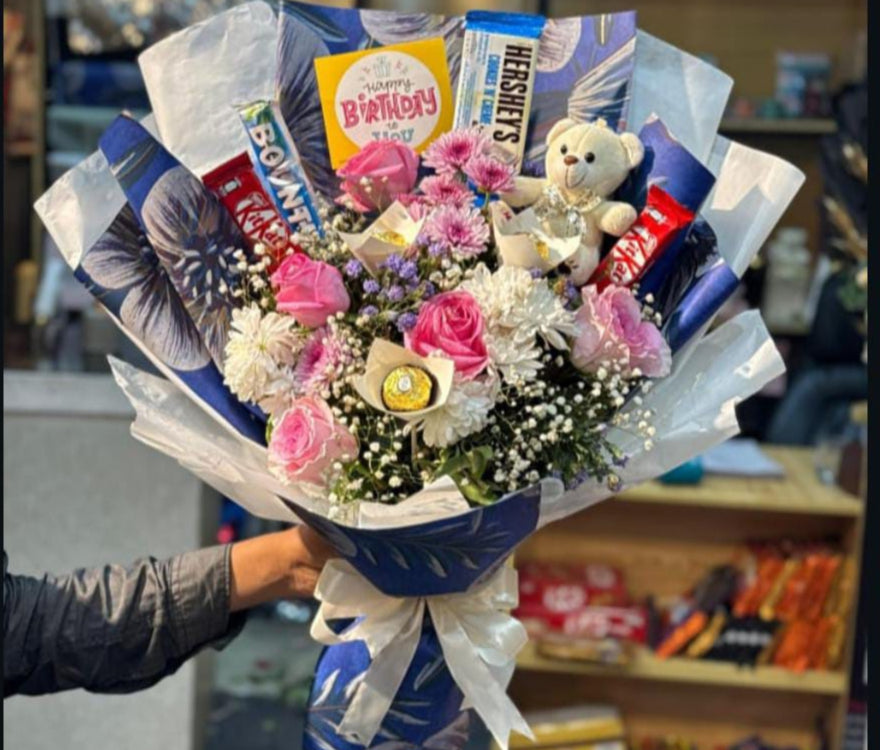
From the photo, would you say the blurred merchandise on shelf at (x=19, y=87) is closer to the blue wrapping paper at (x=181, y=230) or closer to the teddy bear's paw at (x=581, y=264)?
the blue wrapping paper at (x=181, y=230)

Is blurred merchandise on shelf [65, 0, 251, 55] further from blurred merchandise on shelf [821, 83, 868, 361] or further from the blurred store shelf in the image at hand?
the blurred store shelf

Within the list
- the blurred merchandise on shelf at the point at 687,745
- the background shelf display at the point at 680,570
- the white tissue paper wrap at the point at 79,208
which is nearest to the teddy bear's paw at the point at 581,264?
the white tissue paper wrap at the point at 79,208

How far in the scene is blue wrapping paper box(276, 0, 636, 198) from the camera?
4.33 ft

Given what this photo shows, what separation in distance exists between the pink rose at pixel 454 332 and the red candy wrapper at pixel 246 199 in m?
0.21

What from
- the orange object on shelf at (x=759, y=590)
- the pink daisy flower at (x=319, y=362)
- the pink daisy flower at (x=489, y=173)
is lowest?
the orange object on shelf at (x=759, y=590)

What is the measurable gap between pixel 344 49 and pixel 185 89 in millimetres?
178

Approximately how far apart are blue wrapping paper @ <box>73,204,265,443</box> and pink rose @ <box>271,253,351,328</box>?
0.47 ft

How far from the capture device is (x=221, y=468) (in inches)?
46.5

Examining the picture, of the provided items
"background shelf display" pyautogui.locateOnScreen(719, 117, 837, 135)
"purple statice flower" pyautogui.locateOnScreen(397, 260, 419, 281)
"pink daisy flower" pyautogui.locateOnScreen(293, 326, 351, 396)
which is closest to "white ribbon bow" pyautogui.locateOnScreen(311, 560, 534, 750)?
"pink daisy flower" pyautogui.locateOnScreen(293, 326, 351, 396)

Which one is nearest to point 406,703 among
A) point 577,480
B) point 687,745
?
point 577,480

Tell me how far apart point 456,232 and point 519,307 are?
4.0 inches

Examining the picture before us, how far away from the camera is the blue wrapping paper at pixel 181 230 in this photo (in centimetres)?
125

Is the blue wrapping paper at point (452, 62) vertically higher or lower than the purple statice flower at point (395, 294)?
higher

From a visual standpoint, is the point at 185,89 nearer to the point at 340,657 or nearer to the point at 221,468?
the point at 221,468
